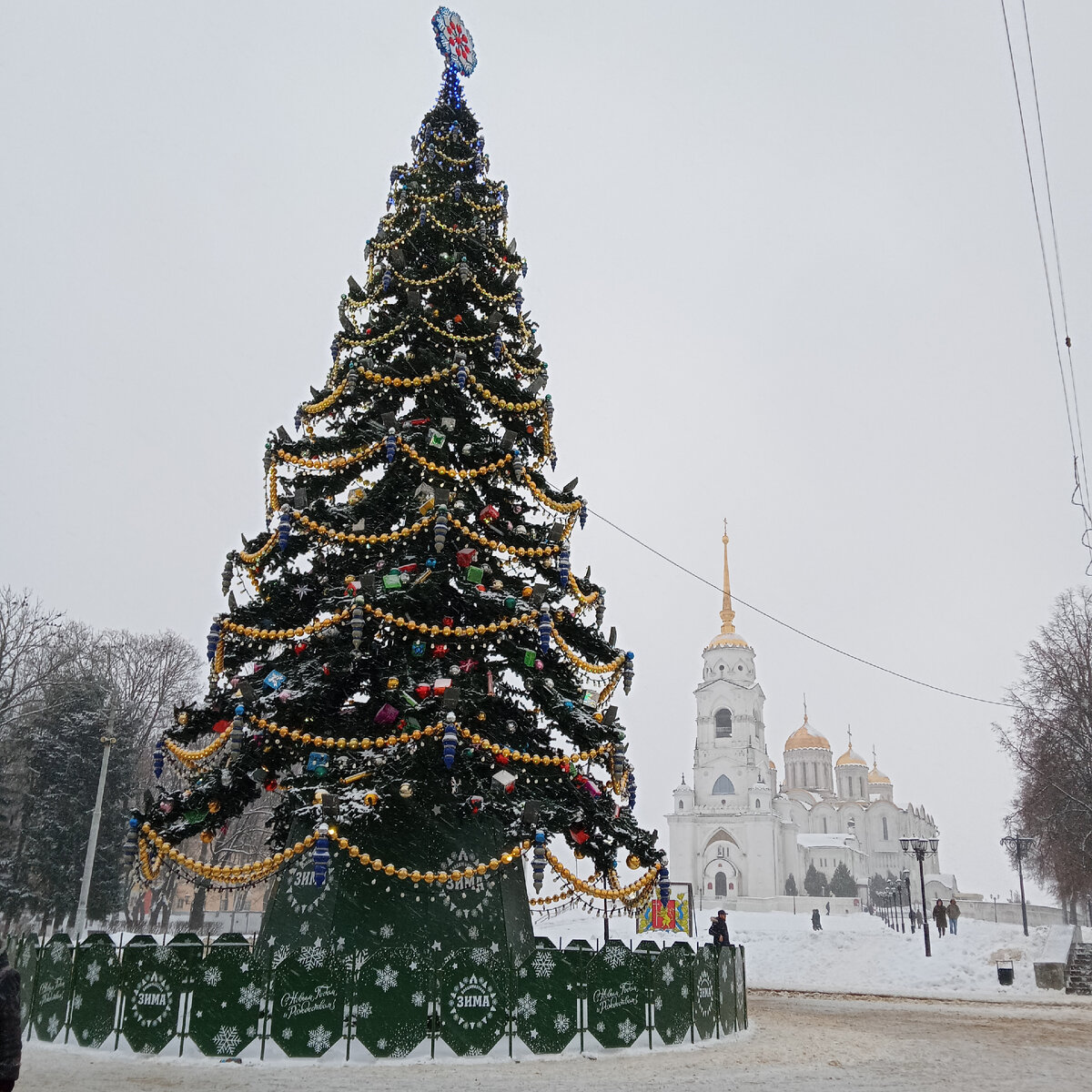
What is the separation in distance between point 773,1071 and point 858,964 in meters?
21.8

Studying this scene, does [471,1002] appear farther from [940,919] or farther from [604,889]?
[940,919]

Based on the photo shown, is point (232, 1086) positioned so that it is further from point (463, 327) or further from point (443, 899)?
point (463, 327)

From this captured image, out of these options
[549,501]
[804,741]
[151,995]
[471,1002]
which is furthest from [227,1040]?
[804,741]

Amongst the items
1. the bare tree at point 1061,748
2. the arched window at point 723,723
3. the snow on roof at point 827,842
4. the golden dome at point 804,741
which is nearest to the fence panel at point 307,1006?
the bare tree at point 1061,748

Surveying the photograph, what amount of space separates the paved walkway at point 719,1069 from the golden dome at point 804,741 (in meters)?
96.2

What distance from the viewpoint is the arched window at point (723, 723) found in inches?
3356

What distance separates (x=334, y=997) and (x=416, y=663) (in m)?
4.13

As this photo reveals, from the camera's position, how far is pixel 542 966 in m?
11.1

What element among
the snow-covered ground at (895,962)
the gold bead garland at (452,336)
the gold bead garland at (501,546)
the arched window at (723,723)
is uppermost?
the arched window at (723,723)

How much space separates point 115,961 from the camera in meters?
10.7

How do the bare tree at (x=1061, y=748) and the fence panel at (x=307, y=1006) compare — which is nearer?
the fence panel at (x=307, y=1006)

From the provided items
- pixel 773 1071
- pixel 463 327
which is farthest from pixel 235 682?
pixel 773 1071

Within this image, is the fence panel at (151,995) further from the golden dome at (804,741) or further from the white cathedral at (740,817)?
the golden dome at (804,741)

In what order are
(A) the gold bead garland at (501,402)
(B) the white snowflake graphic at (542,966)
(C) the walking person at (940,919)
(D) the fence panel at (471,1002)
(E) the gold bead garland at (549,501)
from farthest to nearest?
1. (C) the walking person at (940,919)
2. (E) the gold bead garland at (549,501)
3. (A) the gold bead garland at (501,402)
4. (B) the white snowflake graphic at (542,966)
5. (D) the fence panel at (471,1002)
